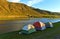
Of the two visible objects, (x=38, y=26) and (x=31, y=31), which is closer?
(x=31, y=31)

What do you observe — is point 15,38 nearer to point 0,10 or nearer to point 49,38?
point 49,38

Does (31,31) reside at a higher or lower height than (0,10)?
higher

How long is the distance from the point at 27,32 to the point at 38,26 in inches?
232

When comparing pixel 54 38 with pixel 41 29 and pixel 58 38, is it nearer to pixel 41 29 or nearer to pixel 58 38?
pixel 58 38

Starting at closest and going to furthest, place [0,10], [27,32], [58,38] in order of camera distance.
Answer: [58,38] → [27,32] → [0,10]

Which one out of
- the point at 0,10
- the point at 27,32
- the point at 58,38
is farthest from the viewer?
the point at 0,10

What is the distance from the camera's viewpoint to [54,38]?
77.7ft

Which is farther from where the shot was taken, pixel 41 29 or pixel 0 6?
pixel 0 6

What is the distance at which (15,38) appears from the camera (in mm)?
23578

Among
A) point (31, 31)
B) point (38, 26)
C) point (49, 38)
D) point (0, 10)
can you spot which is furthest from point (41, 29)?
point (0, 10)

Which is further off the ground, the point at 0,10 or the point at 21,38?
the point at 21,38

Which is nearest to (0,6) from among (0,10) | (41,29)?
(0,10)

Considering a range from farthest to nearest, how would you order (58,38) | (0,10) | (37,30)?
1. (0,10)
2. (37,30)
3. (58,38)

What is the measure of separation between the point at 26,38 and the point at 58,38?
4433mm
